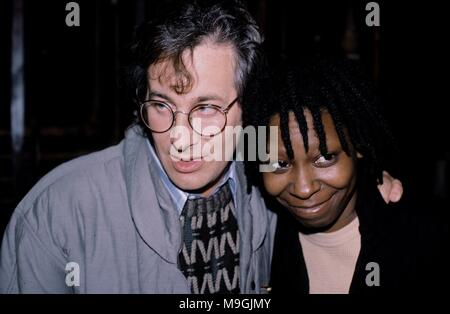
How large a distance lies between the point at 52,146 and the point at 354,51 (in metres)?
4.82

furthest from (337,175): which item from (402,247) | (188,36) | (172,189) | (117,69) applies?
(117,69)

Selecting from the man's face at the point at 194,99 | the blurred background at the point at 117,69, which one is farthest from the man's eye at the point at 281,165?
the blurred background at the point at 117,69

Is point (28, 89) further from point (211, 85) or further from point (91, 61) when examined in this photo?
point (211, 85)

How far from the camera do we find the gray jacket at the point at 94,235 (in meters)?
1.83

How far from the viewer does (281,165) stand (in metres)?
1.86

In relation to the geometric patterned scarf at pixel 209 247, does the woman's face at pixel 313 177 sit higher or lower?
higher

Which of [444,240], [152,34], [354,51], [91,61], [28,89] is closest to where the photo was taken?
[444,240]

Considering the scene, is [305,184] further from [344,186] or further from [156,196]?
[156,196]

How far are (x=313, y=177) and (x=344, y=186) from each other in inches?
5.6

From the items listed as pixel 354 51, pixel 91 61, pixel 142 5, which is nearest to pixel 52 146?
pixel 91 61

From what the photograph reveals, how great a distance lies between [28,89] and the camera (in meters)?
4.93

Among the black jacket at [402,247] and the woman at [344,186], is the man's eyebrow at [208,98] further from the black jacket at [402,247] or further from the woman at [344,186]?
the black jacket at [402,247]

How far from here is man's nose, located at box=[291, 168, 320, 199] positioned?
5.87 feet

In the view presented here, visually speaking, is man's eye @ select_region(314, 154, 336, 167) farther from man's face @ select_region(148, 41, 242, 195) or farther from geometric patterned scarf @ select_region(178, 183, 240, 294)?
geometric patterned scarf @ select_region(178, 183, 240, 294)
